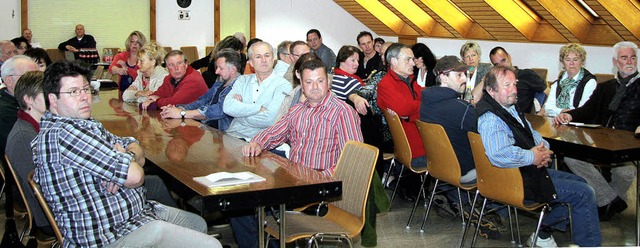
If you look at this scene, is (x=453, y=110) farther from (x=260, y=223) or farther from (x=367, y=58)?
(x=367, y=58)

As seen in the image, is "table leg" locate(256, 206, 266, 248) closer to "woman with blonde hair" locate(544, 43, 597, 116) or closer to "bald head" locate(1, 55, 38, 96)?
"bald head" locate(1, 55, 38, 96)

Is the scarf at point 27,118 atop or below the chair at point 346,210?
atop

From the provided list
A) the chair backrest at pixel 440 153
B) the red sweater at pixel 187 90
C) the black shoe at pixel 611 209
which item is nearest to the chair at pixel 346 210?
the chair backrest at pixel 440 153

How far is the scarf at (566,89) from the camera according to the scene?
6.28 metres

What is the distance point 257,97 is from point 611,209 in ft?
9.16

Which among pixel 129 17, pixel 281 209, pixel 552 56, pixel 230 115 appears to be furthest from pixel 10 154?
pixel 129 17

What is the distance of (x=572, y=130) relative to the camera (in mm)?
5285

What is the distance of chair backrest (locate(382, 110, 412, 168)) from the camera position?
17.5ft

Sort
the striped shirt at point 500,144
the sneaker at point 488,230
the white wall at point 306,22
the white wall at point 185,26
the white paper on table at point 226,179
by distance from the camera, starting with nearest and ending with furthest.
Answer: the white paper on table at point 226,179
the striped shirt at point 500,144
the sneaker at point 488,230
the white wall at point 185,26
the white wall at point 306,22

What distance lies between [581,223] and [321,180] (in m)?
1.95

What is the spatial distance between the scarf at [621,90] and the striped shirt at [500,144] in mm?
1804

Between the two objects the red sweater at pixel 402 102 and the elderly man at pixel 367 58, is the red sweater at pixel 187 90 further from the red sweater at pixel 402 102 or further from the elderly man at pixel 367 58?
the elderly man at pixel 367 58

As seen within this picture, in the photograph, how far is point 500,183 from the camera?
4410 millimetres

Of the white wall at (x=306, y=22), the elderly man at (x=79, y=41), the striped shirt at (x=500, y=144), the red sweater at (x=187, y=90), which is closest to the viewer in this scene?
the striped shirt at (x=500, y=144)
